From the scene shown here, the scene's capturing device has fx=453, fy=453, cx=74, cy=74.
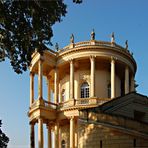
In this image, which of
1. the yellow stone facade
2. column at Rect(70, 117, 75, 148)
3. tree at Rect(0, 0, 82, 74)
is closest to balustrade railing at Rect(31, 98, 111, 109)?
the yellow stone facade

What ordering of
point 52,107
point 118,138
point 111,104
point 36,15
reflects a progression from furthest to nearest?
1. point 52,107
2. point 111,104
3. point 118,138
4. point 36,15

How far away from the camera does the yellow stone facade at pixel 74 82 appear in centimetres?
4906

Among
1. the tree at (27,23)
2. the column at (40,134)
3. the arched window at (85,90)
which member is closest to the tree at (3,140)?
the tree at (27,23)

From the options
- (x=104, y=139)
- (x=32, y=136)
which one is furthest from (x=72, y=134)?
(x=104, y=139)

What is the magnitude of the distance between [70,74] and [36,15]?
25.2m

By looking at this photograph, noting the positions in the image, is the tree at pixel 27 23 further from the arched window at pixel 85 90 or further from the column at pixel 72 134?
the arched window at pixel 85 90

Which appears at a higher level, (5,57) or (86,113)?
(5,57)

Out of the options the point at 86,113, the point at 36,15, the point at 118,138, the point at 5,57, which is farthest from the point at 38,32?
the point at 118,138

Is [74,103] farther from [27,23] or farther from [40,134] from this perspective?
[27,23]

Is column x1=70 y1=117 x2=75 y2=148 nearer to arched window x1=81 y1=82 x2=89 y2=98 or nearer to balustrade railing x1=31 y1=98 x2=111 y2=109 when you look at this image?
balustrade railing x1=31 y1=98 x2=111 y2=109

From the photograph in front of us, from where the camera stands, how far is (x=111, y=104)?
30719 mm

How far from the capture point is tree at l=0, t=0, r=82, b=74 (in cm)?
2539

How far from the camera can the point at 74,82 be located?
51938 millimetres

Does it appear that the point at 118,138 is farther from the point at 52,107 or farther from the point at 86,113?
the point at 52,107
